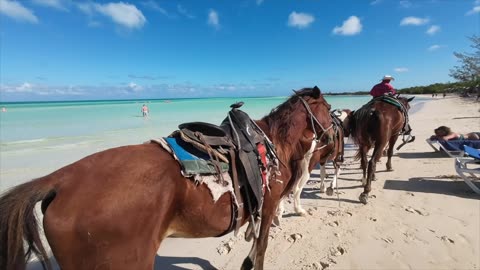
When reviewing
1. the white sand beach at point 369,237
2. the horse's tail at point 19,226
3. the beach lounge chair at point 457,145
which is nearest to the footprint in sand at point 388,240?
the white sand beach at point 369,237

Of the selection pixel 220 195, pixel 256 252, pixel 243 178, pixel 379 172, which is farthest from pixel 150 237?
pixel 379 172

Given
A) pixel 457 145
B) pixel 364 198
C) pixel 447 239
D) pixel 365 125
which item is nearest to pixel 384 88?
pixel 365 125

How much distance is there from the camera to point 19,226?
1334 mm

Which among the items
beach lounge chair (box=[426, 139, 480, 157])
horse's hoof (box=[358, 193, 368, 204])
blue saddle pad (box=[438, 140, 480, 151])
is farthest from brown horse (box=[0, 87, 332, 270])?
blue saddle pad (box=[438, 140, 480, 151])

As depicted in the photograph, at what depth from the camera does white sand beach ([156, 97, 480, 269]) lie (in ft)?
10.2

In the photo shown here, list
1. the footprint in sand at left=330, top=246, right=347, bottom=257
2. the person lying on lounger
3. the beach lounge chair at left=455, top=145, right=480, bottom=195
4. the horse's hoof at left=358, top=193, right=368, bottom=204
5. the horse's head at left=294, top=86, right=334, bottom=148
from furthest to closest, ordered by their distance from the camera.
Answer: the person lying on lounger < the beach lounge chair at left=455, top=145, right=480, bottom=195 < the horse's hoof at left=358, top=193, right=368, bottom=204 < the footprint in sand at left=330, top=246, right=347, bottom=257 < the horse's head at left=294, top=86, right=334, bottom=148

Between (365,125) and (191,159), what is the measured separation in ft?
15.6

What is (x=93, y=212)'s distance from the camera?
4.45 ft

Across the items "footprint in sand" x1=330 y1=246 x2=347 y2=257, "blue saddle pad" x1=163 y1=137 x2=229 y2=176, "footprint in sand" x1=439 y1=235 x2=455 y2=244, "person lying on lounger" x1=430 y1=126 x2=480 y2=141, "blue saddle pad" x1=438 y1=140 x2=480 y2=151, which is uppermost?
"blue saddle pad" x1=163 y1=137 x2=229 y2=176

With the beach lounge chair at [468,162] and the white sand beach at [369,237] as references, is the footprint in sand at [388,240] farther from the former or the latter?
the beach lounge chair at [468,162]

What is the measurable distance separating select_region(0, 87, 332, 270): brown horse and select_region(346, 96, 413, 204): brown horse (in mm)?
4261

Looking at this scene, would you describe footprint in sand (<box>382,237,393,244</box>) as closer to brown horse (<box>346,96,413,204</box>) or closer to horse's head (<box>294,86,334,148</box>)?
brown horse (<box>346,96,413,204</box>)

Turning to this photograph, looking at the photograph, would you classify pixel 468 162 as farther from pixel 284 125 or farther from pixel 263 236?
pixel 263 236

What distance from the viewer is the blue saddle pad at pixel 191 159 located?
1.72m
